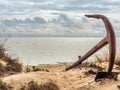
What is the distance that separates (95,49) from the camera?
1307cm

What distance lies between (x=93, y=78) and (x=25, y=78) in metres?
1.88

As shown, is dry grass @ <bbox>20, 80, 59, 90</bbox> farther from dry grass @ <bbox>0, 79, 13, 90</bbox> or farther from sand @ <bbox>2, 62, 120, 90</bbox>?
dry grass @ <bbox>0, 79, 13, 90</bbox>

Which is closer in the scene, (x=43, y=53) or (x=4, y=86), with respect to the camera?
(x=4, y=86)

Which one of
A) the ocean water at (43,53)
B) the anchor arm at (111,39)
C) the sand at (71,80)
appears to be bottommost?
the ocean water at (43,53)

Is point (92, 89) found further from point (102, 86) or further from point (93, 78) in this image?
point (93, 78)

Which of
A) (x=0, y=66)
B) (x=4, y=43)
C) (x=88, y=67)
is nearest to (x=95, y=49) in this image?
(x=88, y=67)

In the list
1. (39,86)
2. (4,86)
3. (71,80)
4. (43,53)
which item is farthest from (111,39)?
(43,53)

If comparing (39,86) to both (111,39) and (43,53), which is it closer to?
(111,39)

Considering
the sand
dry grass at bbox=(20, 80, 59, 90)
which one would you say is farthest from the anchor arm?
dry grass at bbox=(20, 80, 59, 90)

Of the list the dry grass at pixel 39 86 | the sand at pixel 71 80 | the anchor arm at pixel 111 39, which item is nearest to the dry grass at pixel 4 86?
the sand at pixel 71 80

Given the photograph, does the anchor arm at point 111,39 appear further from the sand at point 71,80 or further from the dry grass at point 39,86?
the dry grass at point 39,86

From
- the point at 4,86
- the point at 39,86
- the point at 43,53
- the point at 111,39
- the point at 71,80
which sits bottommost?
the point at 43,53

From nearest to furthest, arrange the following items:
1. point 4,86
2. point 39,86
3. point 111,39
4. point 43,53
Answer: point 111,39 < point 39,86 < point 4,86 < point 43,53

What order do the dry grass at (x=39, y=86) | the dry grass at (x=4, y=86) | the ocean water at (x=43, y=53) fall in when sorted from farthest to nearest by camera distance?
the ocean water at (x=43, y=53) → the dry grass at (x=4, y=86) → the dry grass at (x=39, y=86)
